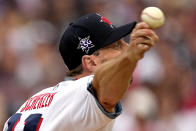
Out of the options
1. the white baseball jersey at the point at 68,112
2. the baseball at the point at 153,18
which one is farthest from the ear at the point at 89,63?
the baseball at the point at 153,18

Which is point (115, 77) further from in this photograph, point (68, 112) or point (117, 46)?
point (117, 46)

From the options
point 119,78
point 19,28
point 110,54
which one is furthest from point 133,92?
point 119,78

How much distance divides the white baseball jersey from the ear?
6.3 inches

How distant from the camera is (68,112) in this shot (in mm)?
3611

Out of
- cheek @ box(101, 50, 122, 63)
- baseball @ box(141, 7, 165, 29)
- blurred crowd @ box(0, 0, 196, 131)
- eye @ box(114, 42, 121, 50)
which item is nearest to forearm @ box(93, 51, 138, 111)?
baseball @ box(141, 7, 165, 29)

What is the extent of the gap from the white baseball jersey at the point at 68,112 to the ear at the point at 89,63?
0.16 meters

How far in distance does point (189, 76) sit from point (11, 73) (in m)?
3.07

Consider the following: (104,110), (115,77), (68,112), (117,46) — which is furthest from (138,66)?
(115,77)

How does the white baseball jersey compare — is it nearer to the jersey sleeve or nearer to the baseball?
the jersey sleeve

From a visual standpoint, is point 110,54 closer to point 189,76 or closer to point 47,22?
point 189,76

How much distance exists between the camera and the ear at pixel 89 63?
3969 millimetres

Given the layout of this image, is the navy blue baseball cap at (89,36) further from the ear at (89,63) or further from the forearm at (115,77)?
the forearm at (115,77)

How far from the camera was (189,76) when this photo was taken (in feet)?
29.8

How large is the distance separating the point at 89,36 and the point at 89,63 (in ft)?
0.67
